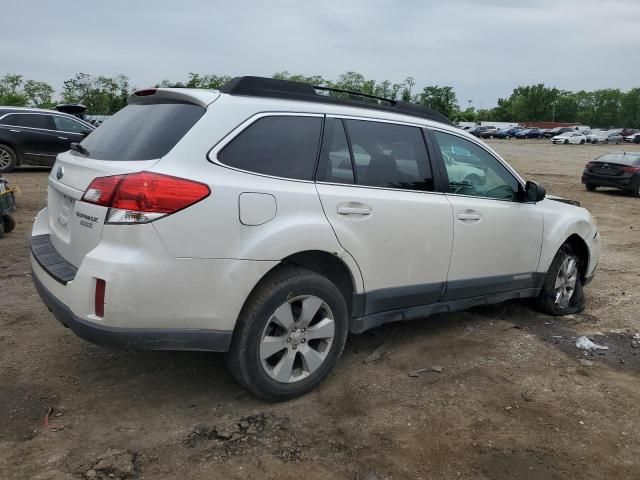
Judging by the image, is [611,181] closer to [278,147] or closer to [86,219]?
Answer: [278,147]

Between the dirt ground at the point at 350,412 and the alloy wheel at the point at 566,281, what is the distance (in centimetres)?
50

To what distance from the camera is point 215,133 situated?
3.03m

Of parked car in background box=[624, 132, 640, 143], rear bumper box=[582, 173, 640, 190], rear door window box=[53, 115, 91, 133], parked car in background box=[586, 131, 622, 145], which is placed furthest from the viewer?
parked car in background box=[624, 132, 640, 143]

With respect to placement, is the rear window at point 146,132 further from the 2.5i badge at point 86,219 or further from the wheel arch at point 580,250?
the wheel arch at point 580,250

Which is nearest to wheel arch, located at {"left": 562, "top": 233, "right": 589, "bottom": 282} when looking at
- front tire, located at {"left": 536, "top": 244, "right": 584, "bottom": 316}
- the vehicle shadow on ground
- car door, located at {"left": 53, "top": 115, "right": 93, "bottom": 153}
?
front tire, located at {"left": 536, "top": 244, "right": 584, "bottom": 316}

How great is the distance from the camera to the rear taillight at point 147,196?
277cm

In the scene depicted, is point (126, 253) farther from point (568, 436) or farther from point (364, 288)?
point (568, 436)

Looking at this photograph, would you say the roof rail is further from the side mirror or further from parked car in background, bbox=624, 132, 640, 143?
parked car in background, bbox=624, 132, 640, 143

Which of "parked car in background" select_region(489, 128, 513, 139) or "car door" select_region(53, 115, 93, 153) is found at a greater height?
"parked car in background" select_region(489, 128, 513, 139)

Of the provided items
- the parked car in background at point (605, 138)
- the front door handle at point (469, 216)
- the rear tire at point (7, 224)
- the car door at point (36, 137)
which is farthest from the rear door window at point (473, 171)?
the parked car in background at point (605, 138)

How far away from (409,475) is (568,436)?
1.04 m

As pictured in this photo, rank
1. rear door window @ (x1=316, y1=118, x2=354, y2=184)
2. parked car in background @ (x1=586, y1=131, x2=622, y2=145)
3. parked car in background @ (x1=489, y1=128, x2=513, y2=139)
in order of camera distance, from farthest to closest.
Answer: parked car in background @ (x1=489, y1=128, x2=513, y2=139)
parked car in background @ (x1=586, y1=131, x2=622, y2=145)
rear door window @ (x1=316, y1=118, x2=354, y2=184)

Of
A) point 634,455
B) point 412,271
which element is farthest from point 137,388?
point 634,455

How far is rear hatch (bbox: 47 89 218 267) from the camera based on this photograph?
2.95m
